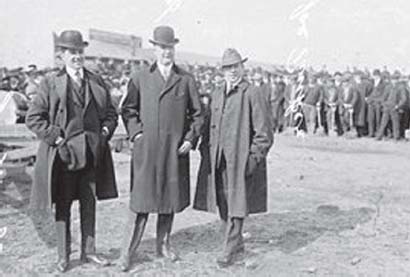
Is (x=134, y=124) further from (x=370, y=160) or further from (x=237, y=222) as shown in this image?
(x=370, y=160)

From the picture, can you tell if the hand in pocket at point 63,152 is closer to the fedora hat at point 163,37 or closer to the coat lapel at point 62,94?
the coat lapel at point 62,94

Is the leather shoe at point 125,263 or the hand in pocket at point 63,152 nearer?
the hand in pocket at point 63,152

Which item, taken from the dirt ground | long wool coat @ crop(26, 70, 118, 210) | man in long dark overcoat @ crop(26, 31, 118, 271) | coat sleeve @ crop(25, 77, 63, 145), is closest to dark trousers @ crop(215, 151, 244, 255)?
the dirt ground

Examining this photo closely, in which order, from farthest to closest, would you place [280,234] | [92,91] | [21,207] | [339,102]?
[339,102] → [21,207] → [280,234] → [92,91]

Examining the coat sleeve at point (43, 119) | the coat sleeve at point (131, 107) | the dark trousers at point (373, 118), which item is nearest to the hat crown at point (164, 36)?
the coat sleeve at point (131, 107)

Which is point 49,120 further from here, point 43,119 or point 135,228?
point 135,228

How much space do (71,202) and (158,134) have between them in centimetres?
98

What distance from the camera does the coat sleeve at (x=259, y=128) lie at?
622cm

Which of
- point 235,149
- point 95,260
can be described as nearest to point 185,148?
point 235,149

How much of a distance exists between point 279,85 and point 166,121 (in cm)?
1703

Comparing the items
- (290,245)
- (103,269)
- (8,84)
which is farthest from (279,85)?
(103,269)

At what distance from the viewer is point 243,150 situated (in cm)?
627

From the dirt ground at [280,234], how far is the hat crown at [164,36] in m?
2.00

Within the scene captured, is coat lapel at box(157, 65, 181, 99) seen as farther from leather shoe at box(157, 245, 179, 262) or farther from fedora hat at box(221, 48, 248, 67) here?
leather shoe at box(157, 245, 179, 262)
